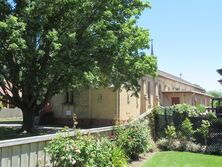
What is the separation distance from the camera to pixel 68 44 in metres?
19.6

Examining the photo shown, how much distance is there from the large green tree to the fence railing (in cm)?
1036

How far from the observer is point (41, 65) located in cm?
2148

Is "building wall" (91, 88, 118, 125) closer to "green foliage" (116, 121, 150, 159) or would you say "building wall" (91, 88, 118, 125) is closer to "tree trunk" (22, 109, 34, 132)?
"tree trunk" (22, 109, 34, 132)

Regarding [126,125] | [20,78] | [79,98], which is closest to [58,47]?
[20,78]

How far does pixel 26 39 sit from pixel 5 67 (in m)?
2.55

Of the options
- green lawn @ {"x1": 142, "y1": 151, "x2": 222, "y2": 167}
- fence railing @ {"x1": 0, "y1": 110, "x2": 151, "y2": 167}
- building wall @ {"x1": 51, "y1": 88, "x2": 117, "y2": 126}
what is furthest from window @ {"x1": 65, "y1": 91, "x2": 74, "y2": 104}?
fence railing @ {"x1": 0, "y1": 110, "x2": 151, "y2": 167}

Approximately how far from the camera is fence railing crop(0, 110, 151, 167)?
768 cm

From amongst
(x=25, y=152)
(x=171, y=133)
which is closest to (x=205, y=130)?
(x=171, y=133)

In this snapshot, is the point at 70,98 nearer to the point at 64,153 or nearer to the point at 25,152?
the point at 64,153

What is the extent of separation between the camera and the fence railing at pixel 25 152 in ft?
25.2

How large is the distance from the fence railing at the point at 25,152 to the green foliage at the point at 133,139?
154 inches

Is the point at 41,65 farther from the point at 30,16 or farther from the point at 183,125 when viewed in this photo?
the point at 183,125

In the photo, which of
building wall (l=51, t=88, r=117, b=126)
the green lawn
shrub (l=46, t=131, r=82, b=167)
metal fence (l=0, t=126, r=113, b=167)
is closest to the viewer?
metal fence (l=0, t=126, r=113, b=167)

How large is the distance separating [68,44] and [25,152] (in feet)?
38.9
